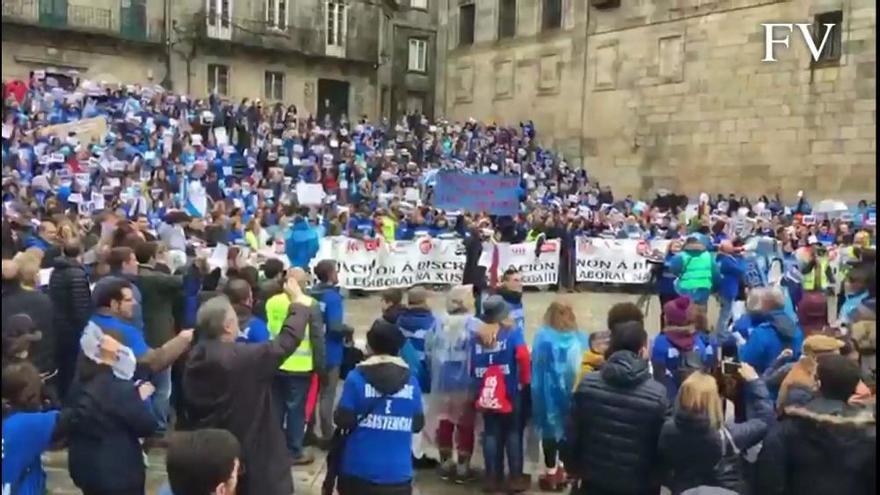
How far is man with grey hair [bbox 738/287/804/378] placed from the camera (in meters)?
6.79

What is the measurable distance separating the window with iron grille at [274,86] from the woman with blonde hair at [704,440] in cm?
3355

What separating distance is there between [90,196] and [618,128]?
19895 millimetres

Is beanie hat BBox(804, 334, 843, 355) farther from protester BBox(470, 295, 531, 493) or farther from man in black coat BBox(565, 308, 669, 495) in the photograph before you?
protester BBox(470, 295, 531, 493)

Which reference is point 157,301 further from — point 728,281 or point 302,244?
point 302,244

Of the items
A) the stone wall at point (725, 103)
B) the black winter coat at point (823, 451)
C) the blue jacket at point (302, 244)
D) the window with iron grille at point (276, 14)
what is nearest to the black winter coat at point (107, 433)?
the black winter coat at point (823, 451)

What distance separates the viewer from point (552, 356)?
7.20m

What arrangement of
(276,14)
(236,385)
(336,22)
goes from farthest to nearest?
(336,22) → (276,14) → (236,385)

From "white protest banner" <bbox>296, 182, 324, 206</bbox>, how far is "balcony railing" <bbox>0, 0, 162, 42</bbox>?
13.9 metres

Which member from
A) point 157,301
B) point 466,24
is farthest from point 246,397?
point 466,24

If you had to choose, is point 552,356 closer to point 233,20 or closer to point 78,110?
point 78,110

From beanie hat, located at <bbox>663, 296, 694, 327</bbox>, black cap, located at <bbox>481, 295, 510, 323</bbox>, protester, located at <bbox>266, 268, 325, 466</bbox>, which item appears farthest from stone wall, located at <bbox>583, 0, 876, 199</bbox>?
protester, located at <bbox>266, 268, 325, 466</bbox>

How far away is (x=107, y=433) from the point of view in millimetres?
4777

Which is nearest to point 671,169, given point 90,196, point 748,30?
point 748,30

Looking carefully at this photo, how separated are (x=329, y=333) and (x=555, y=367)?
6.45 ft
